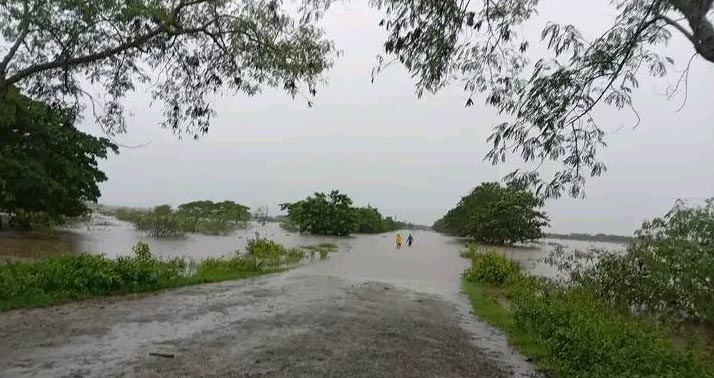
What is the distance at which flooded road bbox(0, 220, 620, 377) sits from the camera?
656cm

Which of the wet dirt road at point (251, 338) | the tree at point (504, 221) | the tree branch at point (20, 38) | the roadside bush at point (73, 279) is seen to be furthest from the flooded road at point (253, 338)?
the tree at point (504, 221)

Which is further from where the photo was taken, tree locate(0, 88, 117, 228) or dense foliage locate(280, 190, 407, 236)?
dense foliage locate(280, 190, 407, 236)

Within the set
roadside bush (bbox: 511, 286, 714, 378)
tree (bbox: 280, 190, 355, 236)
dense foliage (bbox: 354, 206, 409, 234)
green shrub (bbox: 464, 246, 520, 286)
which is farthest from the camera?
dense foliage (bbox: 354, 206, 409, 234)

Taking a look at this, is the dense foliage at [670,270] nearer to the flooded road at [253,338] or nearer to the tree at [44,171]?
the flooded road at [253,338]

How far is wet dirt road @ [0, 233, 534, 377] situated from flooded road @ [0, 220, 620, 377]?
0.02m

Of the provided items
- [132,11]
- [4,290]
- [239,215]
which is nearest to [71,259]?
[4,290]

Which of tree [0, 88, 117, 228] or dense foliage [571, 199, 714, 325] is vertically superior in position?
tree [0, 88, 117, 228]

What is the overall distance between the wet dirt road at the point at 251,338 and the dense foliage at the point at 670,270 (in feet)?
13.1

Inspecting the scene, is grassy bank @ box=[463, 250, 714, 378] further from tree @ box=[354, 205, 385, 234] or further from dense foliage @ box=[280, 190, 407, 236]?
tree @ box=[354, 205, 385, 234]

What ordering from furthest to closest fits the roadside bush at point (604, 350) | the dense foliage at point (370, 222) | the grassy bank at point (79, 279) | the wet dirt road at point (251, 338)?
the dense foliage at point (370, 222) < the grassy bank at point (79, 279) < the wet dirt road at point (251, 338) < the roadside bush at point (604, 350)

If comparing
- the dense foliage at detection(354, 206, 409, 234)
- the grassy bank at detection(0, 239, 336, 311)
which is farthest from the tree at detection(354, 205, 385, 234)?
the grassy bank at detection(0, 239, 336, 311)

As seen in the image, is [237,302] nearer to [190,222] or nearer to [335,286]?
[335,286]

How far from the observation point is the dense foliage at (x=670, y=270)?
38.9 ft

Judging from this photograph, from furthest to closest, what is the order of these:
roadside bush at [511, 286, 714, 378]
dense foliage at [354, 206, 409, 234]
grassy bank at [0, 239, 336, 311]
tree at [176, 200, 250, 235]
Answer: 1. dense foliage at [354, 206, 409, 234]
2. tree at [176, 200, 250, 235]
3. grassy bank at [0, 239, 336, 311]
4. roadside bush at [511, 286, 714, 378]
